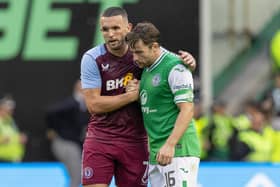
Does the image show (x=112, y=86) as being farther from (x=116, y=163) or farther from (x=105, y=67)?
(x=116, y=163)

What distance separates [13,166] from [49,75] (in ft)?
12.3

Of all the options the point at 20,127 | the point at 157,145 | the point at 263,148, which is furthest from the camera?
the point at 20,127

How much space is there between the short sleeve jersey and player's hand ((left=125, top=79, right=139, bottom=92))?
6 cm

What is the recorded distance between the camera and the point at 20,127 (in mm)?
16766

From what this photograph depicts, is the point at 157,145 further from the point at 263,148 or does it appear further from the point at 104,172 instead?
the point at 263,148

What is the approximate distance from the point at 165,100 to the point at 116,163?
35.4 inches

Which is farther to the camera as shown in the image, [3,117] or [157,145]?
[3,117]

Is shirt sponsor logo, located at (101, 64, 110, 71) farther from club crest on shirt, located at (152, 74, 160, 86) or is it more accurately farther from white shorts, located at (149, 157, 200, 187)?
white shorts, located at (149, 157, 200, 187)

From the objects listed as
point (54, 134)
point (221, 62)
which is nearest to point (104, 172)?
point (54, 134)

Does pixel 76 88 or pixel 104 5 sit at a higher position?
pixel 104 5

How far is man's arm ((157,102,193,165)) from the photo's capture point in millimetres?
8508

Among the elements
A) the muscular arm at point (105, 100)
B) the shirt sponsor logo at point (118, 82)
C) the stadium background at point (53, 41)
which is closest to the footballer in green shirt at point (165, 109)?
the muscular arm at point (105, 100)

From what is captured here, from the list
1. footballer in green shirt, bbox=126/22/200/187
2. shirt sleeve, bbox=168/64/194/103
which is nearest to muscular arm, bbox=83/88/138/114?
footballer in green shirt, bbox=126/22/200/187

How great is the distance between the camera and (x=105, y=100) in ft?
29.8
